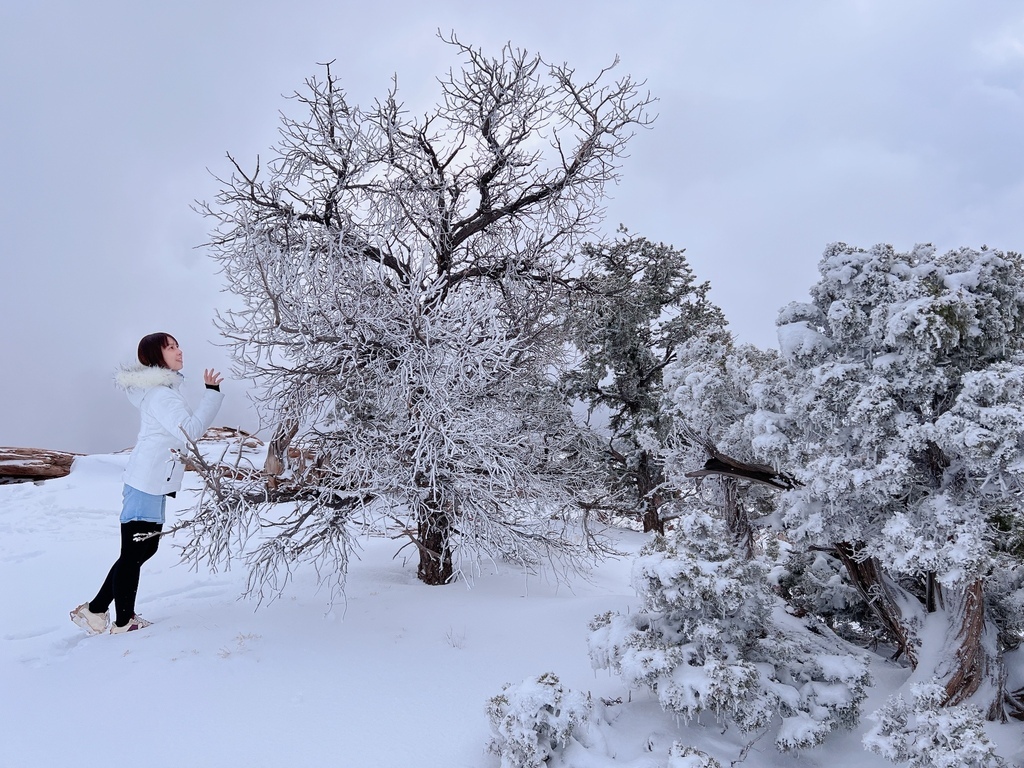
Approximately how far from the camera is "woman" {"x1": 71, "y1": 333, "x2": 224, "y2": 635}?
5570 millimetres

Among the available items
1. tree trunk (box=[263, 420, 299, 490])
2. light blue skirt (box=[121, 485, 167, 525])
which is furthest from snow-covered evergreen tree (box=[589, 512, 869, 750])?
light blue skirt (box=[121, 485, 167, 525])

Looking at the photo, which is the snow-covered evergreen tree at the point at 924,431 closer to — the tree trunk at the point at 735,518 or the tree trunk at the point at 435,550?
the tree trunk at the point at 735,518

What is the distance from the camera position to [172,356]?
584 cm

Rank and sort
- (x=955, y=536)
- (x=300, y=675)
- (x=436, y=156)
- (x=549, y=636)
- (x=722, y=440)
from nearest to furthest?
1. (x=955, y=536)
2. (x=300, y=675)
3. (x=549, y=636)
4. (x=722, y=440)
5. (x=436, y=156)

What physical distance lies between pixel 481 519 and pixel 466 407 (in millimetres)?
1144

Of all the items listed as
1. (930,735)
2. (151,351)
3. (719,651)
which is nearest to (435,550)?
(151,351)

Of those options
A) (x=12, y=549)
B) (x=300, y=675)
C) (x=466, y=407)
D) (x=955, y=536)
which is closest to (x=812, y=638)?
(x=955, y=536)

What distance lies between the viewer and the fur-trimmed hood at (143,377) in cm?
569

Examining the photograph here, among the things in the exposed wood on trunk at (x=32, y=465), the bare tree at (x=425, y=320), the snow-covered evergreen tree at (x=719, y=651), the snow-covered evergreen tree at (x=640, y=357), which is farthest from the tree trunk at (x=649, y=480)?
the exposed wood on trunk at (x=32, y=465)

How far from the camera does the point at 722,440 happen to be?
6016 mm

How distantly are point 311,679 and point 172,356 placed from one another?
3211mm

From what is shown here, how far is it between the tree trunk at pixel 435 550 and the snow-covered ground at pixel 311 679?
0.23 metres

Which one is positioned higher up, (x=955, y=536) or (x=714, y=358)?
(x=714, y=358)

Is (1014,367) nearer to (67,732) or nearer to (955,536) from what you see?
(955,536)
